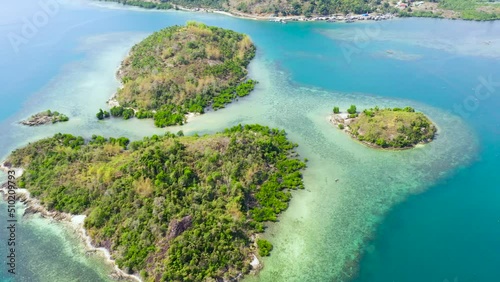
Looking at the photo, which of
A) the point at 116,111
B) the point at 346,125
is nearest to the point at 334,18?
the point at 346,125

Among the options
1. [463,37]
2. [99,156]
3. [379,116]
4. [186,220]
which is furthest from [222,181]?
[463,37]

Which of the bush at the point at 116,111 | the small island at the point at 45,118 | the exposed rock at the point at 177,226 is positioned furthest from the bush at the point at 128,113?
the exposed rock at the point at 177,226

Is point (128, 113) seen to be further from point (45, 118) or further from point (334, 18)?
point (334, 18)

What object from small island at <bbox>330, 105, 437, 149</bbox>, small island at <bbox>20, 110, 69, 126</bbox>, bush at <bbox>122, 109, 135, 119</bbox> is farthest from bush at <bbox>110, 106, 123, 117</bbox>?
small island at <bbox>330, 105, 437, 149</bbox>

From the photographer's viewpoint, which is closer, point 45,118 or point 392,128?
point 392,128

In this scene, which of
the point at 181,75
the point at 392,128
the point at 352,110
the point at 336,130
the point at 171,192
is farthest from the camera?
the point at 181,75

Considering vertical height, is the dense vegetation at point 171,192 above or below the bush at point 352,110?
below

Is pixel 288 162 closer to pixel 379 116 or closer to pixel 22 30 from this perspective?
pixel 379 116

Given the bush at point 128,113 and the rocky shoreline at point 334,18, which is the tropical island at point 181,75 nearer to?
the bush at point 128,113
